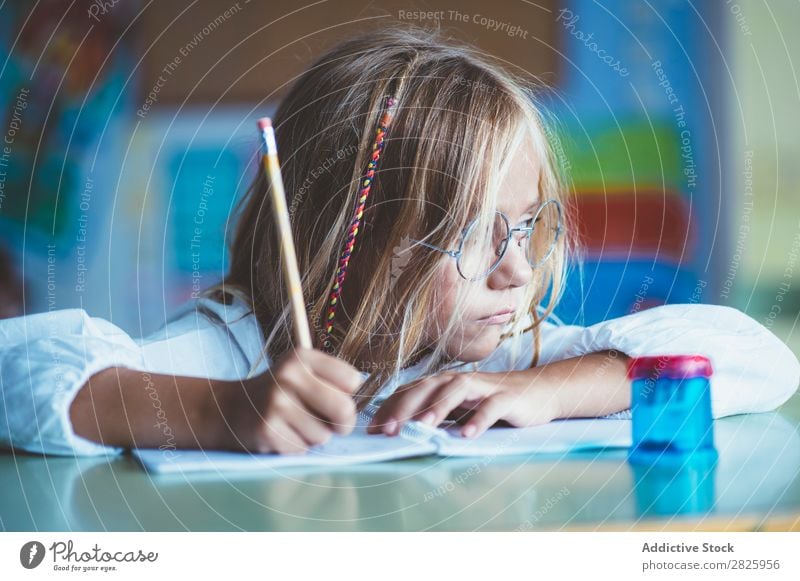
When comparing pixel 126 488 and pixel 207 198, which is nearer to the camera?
pixel 126 488

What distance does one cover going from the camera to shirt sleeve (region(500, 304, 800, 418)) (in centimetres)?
69

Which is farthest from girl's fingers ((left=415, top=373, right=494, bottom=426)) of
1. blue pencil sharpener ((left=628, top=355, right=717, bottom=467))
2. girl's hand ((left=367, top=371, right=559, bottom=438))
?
blue pencil sharpener ((left=628, top=355, right=717, bottom=467))

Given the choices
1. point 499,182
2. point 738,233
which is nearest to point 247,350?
point 499,182

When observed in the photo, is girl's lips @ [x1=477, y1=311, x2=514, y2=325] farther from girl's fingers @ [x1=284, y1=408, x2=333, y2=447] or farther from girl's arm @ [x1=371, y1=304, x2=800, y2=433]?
girl's fingers @ [x1=284, y1=408, x2=333, y2=447]

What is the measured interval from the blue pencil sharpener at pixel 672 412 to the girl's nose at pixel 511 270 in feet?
0.39

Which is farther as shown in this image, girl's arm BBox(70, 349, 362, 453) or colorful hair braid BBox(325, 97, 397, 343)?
colorful hair braid BBox(325, 97, 397, 343)

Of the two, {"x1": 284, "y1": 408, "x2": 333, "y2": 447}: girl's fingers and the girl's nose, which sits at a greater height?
the girl's nose

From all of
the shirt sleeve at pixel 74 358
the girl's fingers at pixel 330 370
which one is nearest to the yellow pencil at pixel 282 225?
the girl's fingers at pixel 330 370

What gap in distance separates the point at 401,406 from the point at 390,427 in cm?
Answer: 2

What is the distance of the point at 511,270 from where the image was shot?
71cm

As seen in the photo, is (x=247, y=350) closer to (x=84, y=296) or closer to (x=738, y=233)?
(x=84, y=296)

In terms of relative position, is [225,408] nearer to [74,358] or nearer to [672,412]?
[74,358]
